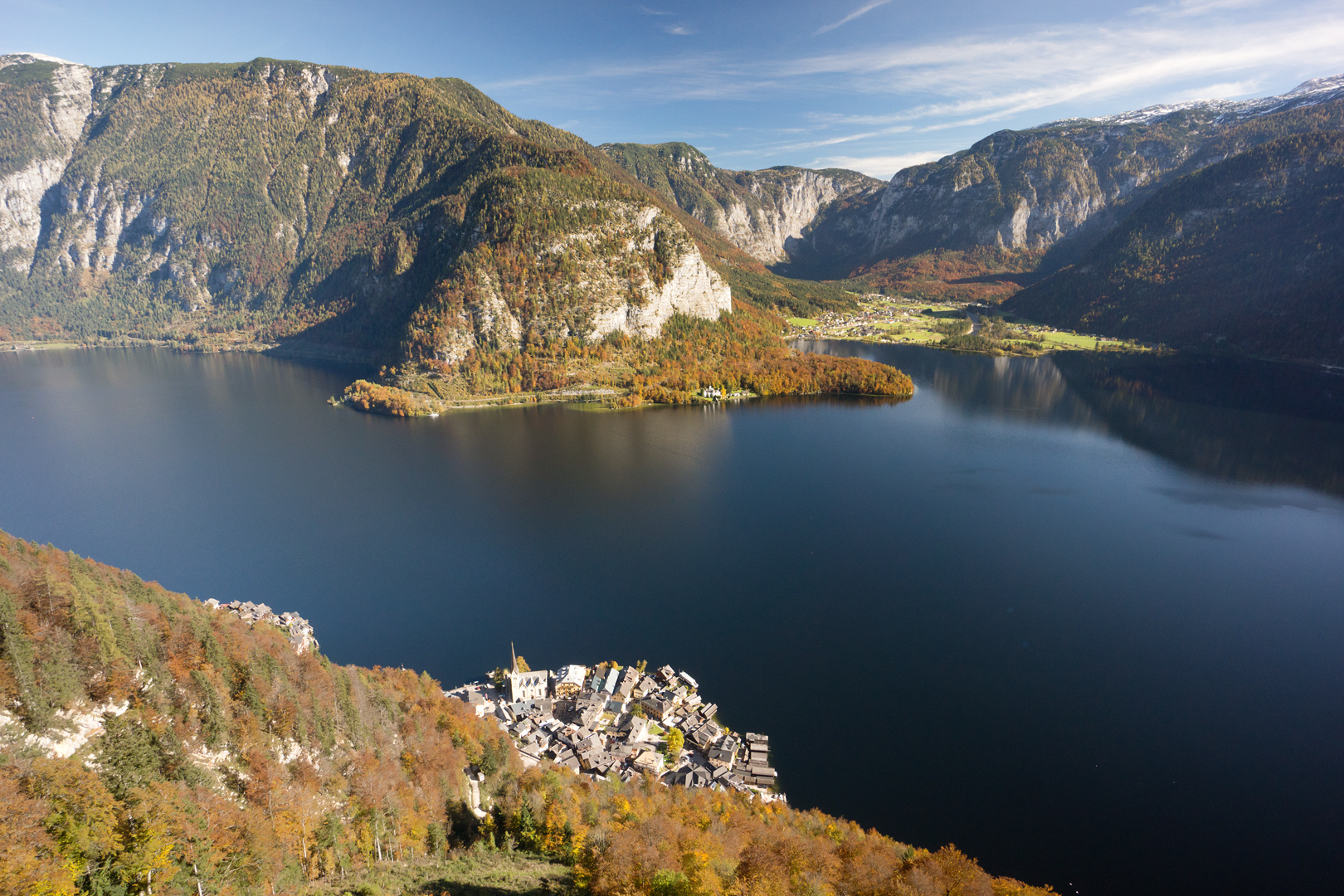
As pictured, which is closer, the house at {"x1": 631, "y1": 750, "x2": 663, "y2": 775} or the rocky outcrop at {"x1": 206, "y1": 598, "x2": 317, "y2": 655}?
the house at {"x1": 631, "y1": 750, "x2": 663, "y2": 775}

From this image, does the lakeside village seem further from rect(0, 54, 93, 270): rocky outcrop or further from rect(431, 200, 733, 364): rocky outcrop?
rect(0, 54, 93, 270): rocky outcrop

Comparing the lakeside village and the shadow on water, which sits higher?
the shadow on water

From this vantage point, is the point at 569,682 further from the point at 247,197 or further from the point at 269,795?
the point at 247,197

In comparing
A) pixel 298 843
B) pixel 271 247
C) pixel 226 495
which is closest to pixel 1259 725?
pixel 298 843

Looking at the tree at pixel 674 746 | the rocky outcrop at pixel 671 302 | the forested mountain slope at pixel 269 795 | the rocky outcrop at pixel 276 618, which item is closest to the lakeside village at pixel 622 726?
the tree at pixel 674 746

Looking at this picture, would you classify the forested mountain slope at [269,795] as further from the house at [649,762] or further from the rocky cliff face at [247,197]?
the rocky cliff face at [247,197]

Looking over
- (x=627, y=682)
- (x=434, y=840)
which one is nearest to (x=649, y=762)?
(x=627, y=682)

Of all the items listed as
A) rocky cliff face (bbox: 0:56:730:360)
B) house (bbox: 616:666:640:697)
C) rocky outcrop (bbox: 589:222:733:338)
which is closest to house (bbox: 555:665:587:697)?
house (bbox: 616:666:640:697)

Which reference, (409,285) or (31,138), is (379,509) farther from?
(31,138)
